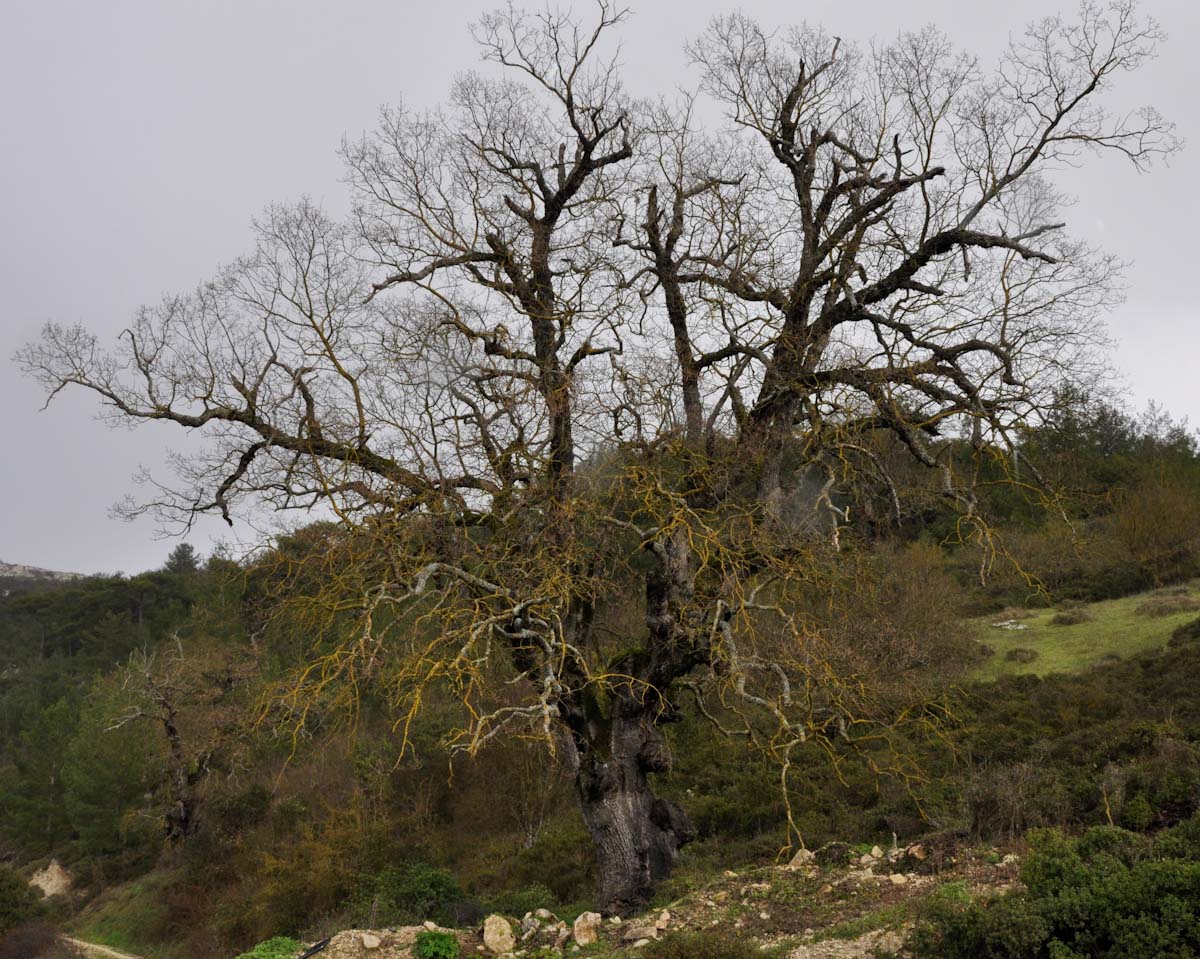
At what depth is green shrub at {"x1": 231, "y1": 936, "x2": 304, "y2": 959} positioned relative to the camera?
25.9ft

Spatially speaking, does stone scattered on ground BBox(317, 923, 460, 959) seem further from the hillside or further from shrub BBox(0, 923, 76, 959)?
the hillside

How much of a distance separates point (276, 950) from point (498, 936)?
210 centimetres

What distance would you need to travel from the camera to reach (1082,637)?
732 inches

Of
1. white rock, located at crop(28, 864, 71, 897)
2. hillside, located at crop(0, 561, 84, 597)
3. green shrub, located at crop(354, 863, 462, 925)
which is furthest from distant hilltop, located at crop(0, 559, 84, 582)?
green shrub, located at crop(354, 863, 462, 925)

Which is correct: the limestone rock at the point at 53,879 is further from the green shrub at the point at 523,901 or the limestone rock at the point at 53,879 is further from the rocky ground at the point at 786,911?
the rocky ground at the point at 786,911

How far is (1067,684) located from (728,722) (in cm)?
593

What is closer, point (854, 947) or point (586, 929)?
point (854, 947)

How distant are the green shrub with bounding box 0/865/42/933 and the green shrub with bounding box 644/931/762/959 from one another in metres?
19.6

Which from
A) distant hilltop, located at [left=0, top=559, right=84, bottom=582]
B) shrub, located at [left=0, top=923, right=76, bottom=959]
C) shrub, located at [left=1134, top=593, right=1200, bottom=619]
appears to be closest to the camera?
shrub, located at [left=0, top=923, right=76, bottom=959]

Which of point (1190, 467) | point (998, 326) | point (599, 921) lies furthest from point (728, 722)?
point (1190, 467)

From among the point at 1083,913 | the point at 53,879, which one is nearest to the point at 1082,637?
the point at 1083,913

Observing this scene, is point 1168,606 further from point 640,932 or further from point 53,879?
point 53,879

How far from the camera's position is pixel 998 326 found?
28.3ft

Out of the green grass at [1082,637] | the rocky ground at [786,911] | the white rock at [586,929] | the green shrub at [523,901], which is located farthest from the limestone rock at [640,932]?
the green grass at [1082,637]
